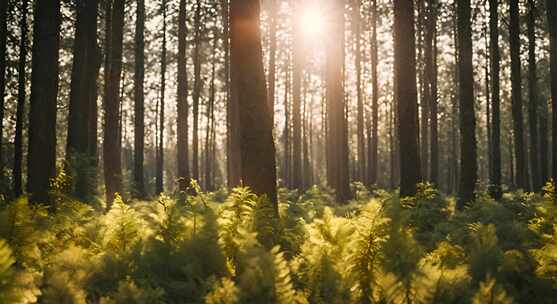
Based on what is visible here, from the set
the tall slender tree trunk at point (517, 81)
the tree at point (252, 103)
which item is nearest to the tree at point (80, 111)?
the tree at point (252, 103)

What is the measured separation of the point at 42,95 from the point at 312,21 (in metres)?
18.7

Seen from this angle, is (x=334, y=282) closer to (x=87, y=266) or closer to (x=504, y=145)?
(x=87, y=266)

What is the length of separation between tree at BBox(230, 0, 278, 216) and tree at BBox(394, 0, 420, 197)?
15.7 feet

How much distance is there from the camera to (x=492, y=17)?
18953 mm

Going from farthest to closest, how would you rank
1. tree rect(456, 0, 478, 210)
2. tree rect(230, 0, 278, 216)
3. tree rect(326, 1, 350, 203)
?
tree rect(326, 1, 350, 203) < tree rect(456, 0, 478, 210) < tree rect(230, 0, 278, 216)

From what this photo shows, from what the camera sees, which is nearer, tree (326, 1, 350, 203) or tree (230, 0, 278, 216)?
tree (230, 0, 278, 216)

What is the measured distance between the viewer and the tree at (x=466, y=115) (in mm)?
12641

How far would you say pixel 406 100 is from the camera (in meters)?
11.8

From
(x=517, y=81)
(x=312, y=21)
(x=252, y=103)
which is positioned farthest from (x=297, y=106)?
(x=252, y=103)

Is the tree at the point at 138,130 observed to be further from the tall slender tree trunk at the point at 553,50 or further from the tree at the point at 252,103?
the tall slender tree trunk at the point at 553,50

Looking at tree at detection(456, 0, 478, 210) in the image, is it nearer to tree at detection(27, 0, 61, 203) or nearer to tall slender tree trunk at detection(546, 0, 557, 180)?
tall slender tree trunk at detection(546, 0, 557, 180)

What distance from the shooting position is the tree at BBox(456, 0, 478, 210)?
41.5 feet

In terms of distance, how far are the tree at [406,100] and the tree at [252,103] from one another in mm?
4797

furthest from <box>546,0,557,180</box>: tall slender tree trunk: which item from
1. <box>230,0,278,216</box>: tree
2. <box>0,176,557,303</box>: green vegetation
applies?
<box>230,0,278,216</box>: tree
